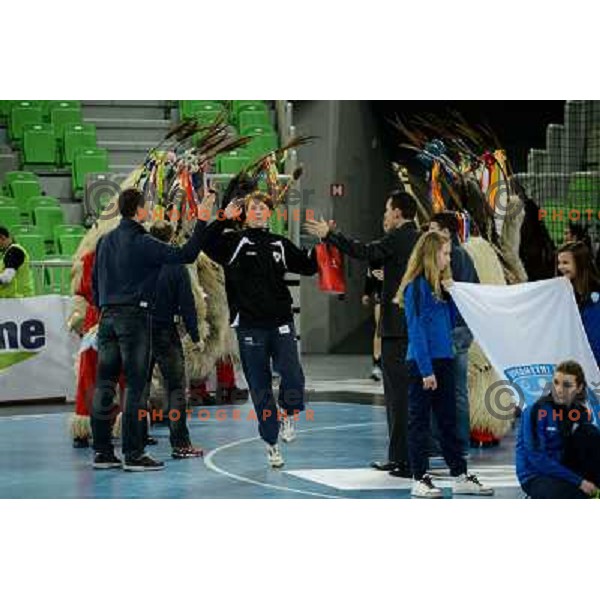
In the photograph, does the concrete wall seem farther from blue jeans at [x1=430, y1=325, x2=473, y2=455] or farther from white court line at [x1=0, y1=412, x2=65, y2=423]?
blue jeans at [x1=430, y1=325, x2=473, y2=455]

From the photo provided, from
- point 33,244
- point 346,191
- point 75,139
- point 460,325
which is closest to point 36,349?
point 33,244

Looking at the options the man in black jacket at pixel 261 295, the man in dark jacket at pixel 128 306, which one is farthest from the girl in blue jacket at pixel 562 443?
the man in dark jacket at pixel 128 306

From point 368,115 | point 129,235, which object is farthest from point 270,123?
point 129,235

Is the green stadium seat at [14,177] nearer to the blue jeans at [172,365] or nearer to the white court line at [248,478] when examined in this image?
the white court line at [248,478]

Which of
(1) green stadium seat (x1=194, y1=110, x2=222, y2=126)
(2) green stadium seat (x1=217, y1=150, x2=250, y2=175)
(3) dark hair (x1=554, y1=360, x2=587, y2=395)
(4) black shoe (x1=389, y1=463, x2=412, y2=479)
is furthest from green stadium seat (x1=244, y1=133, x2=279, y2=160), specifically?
(3) dark hair (x1=554, y1=360, x2=587, y2=395)

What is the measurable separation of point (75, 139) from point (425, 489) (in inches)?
415

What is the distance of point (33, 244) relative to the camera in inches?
600

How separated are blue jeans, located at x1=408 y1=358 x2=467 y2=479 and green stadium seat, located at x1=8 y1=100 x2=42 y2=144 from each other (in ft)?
35.9

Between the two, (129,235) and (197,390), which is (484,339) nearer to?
(129,235)

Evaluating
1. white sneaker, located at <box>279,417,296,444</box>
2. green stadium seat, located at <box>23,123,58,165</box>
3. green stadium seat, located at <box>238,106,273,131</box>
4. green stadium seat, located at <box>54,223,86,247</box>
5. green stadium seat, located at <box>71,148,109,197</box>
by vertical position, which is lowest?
white sneaker, located at <box>279,417,296,444</box>

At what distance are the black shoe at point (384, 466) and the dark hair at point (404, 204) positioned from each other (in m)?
1.47

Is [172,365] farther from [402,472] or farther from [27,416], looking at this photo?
[27,416]

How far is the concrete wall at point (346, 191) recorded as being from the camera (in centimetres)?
1862

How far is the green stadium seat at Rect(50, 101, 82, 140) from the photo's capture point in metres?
17.6
